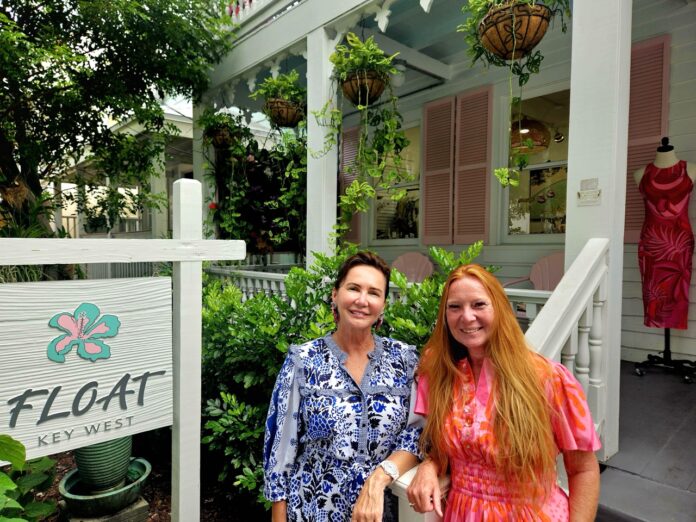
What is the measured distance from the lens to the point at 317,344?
4.68ft

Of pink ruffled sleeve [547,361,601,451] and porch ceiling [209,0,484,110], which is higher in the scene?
porch ceiling [209,0,484,110]

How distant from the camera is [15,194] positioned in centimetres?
446

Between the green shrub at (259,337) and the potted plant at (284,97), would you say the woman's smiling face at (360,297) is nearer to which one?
the green shrub at (259,337)

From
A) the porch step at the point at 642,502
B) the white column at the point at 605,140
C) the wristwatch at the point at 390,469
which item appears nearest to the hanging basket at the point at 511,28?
the white column at the point at 605,140

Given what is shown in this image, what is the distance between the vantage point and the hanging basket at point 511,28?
253 cm

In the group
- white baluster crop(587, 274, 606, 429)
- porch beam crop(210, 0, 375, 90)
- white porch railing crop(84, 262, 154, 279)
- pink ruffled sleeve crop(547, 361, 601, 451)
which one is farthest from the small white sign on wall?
white porch railing crop(84, 262, 154, 279)

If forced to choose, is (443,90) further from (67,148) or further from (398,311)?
(67,148)

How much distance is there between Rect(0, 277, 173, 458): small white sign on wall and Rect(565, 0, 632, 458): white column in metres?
2.08

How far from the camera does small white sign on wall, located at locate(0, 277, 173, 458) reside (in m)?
1.14

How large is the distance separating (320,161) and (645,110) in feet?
9.47

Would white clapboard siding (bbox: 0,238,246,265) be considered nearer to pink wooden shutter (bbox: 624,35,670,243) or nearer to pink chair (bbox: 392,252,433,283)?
pink wooden shutter (bbox: 624,35,670,243)

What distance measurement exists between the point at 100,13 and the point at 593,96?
4.96m

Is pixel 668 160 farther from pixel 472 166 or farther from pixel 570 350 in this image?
pixel 570 350

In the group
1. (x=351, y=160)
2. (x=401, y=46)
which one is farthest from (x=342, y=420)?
(x=351, y=160)
